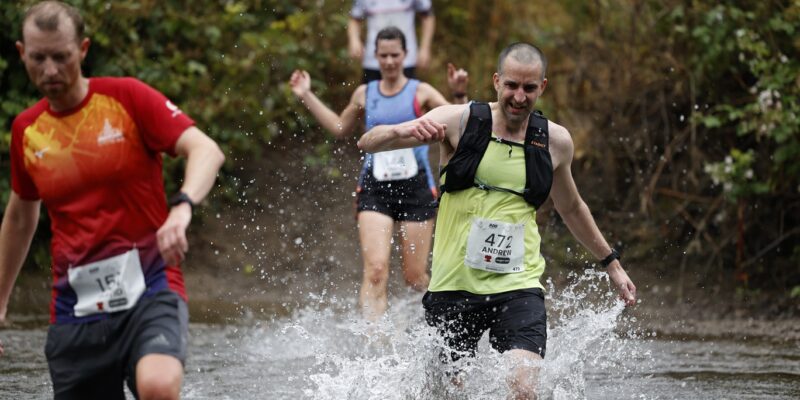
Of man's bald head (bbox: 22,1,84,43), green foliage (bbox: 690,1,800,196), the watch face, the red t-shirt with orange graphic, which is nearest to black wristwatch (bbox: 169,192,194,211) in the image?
the watch face

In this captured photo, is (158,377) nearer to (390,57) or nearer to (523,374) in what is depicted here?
(523,374)

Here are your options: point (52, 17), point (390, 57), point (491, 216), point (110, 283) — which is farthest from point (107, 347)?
point (390, 57)

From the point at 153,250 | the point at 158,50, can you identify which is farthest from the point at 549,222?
the point at 153,250

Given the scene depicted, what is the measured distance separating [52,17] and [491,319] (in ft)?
7.91

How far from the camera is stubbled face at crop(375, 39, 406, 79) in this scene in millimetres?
8109

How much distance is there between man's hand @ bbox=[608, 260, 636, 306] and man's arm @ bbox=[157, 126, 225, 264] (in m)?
2.38

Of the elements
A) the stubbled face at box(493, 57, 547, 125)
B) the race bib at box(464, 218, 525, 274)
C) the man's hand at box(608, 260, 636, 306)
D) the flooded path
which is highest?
the stubbled face at box(493, 57, 547, 125)

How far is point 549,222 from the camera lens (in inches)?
441

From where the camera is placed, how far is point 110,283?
4.07 metres

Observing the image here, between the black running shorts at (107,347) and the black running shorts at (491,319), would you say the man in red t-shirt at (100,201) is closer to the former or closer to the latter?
the black running shorts at (107,347)

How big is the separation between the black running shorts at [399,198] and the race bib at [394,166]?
3cm

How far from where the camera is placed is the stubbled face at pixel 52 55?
395cm

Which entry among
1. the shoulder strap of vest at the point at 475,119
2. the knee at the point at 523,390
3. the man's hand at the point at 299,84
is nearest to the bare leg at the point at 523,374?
the knee at the point at 523,390

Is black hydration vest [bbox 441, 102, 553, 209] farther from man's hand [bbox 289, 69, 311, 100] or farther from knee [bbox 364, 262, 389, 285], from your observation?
man's hand [bbox 289, 69, 311, 100]
